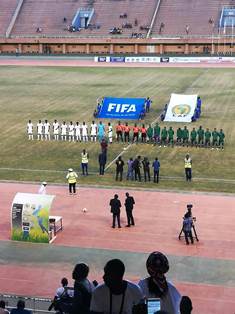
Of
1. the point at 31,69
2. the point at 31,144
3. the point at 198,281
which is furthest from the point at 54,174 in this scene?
the point at 31,69

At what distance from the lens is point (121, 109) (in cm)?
3606

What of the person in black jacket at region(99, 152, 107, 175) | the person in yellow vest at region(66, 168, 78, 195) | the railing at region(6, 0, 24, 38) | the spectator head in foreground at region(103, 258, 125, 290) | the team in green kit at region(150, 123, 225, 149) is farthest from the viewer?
the railing at region(6, 0, 24, 38)

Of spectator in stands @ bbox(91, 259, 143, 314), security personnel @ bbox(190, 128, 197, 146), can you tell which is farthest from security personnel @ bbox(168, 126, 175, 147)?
spectator in stands @ bbox(91, 259, 143, 314)

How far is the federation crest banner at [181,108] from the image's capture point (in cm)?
3575

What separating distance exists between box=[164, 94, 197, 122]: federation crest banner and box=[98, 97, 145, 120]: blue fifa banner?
5.63 ft

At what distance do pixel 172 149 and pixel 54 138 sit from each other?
6.51 m

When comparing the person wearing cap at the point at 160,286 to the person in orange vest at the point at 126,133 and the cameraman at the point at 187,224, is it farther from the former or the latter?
the person in orange vest at the point at 126,133

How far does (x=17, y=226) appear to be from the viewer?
17938 millimetres

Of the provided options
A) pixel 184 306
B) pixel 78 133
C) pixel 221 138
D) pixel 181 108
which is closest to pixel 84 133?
pixel 78 133

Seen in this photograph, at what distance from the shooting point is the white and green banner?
17.5m

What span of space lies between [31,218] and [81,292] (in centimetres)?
1032

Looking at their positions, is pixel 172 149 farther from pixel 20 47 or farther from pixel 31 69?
pixel 20 47

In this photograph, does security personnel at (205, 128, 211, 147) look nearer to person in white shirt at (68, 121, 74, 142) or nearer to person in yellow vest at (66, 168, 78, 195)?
person in white shirt at (68, 121, 74, 142)

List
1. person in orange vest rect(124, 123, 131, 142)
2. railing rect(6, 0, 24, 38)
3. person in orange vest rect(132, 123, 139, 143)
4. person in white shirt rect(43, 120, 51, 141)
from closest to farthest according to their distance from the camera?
person in orange vest rect(132, 123, 139, 143), person in orange vest rect(124, 123, 131, 142), person in white shirt rect(43, 120, 51, 141), railing rect(6, 0, 24, 38)
